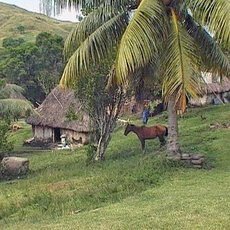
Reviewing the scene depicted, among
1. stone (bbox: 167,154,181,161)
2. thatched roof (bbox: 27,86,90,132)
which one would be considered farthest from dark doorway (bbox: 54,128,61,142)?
stone (bbox: 167,154,181,161)

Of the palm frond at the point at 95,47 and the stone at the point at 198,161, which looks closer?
the palm frond at the point at 95,47

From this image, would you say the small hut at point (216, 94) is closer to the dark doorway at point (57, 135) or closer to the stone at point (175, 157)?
the dark doorway at point (57, 135)

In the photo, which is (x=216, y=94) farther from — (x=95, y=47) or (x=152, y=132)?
(x=95, y=47)

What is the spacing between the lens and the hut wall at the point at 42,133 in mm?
33938

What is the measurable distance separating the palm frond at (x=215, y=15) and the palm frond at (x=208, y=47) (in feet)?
4.53

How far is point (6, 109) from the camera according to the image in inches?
885

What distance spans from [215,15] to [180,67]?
1.56 m

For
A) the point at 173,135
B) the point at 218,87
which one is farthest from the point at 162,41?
the point at 218,87

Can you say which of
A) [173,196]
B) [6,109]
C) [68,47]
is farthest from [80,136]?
[173,196]

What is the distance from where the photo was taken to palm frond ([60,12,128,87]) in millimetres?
14672

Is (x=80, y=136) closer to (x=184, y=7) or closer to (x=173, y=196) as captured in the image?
(x=184, y=7)

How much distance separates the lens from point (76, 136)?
31281 mm

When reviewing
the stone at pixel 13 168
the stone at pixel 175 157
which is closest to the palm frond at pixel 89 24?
the stone at pixel 175 157

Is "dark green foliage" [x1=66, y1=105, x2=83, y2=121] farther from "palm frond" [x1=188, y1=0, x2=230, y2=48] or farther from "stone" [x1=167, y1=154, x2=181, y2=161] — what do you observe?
"palm frond" [x1=188, y1=0, x2=230, y2=48]
